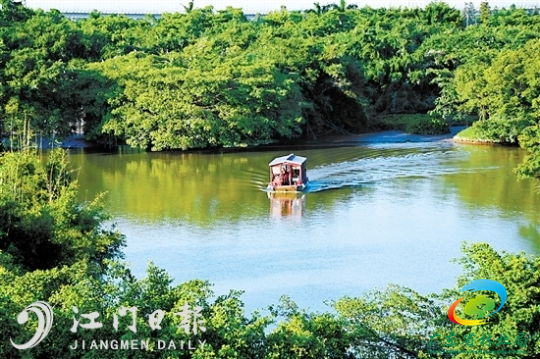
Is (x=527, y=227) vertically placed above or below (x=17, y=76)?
below

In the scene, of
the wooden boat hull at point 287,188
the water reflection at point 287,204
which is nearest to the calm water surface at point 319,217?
the water reflection at point 287,204

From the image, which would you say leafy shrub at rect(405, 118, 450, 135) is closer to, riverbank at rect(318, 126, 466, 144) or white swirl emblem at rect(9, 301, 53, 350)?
riverbank at rect(318, 126, 466, 144)

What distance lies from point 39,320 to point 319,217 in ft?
30.0

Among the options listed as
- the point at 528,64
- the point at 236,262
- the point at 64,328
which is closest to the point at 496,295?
the point at 64,328

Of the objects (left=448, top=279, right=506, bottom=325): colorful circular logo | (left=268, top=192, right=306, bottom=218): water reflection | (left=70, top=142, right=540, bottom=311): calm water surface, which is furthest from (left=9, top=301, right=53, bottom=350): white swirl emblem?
(left=268, top=192, right=306, bottom=218): water reflection

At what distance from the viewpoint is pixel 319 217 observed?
15539 millimetres

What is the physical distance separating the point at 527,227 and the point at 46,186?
7761 mm

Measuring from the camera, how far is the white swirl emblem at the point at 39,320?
668 centimetres

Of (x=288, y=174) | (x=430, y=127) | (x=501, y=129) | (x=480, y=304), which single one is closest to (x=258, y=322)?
(x=480, y=304)

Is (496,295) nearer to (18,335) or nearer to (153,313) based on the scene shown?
(153,313)

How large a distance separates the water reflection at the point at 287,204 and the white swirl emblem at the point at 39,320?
29.3 ft

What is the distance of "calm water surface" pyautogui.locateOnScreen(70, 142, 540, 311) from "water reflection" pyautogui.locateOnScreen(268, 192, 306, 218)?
0.12 ft

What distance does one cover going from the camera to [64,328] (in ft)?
22.2

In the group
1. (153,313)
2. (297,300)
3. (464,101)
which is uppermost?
(464,101)
